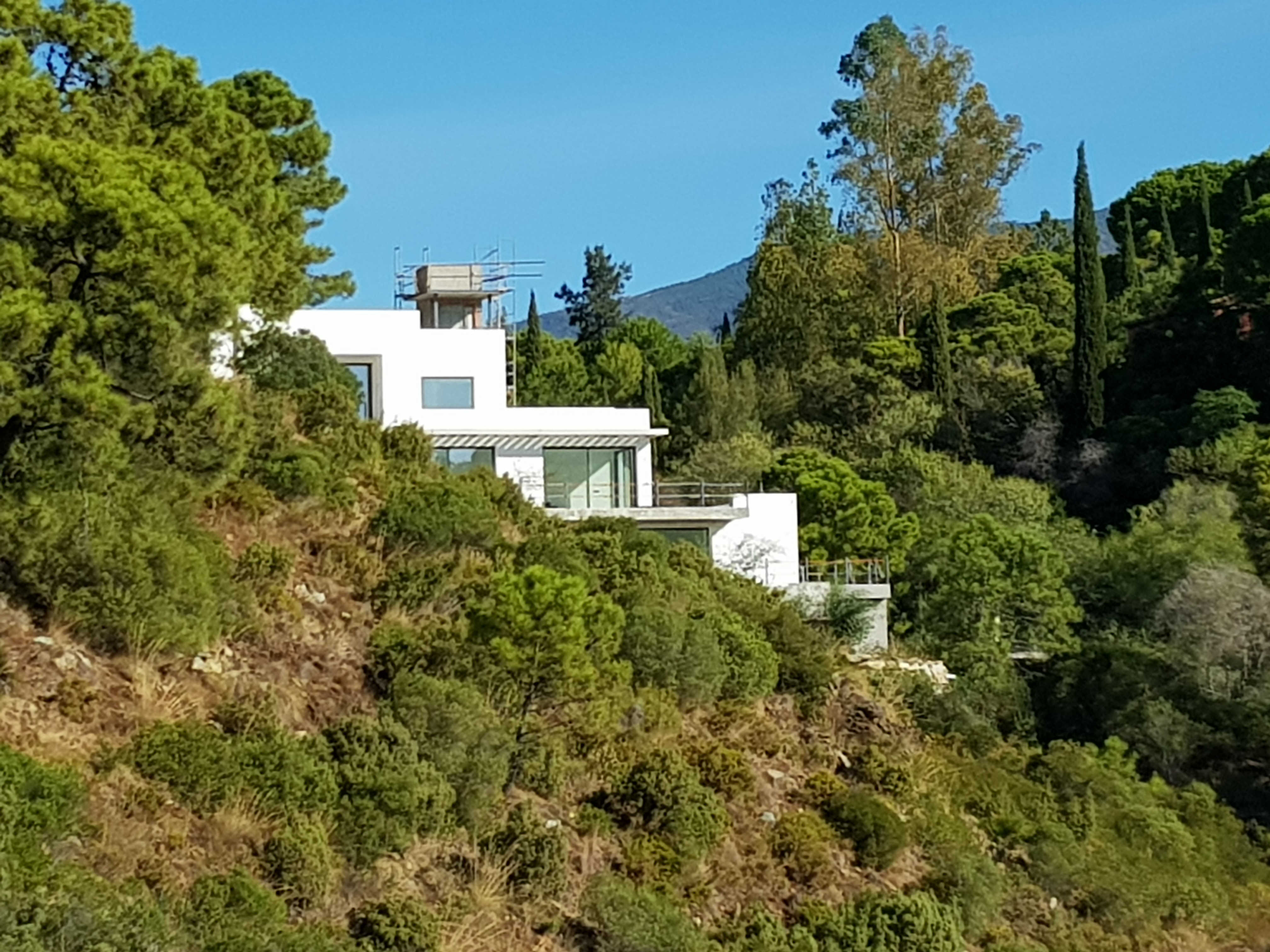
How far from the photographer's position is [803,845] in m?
21.4

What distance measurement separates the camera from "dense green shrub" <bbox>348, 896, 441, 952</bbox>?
16438 mm

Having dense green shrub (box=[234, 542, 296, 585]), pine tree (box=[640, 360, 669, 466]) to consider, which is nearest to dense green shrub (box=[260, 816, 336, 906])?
dense green shrub (box=[234, 542, 296, 585])

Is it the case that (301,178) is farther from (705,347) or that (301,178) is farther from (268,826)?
(705,347)

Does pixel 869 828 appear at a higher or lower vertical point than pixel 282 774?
lower

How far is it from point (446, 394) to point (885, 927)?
17305 mm

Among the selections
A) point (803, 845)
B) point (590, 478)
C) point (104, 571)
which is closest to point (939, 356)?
point (590, 478)

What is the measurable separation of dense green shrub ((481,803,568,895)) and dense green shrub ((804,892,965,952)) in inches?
123

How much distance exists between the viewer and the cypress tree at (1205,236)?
58.7m

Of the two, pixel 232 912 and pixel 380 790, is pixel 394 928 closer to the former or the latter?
pixel 380 790

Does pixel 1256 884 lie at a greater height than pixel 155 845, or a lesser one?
lesser

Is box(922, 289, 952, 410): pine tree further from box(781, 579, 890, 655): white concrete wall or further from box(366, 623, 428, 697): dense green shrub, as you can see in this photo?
box(366, 623, 428, 697): dense green shrub

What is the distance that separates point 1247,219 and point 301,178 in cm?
3458

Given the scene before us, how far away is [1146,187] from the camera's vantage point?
232 feet

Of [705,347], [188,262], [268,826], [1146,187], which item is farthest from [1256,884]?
[1146,187]
